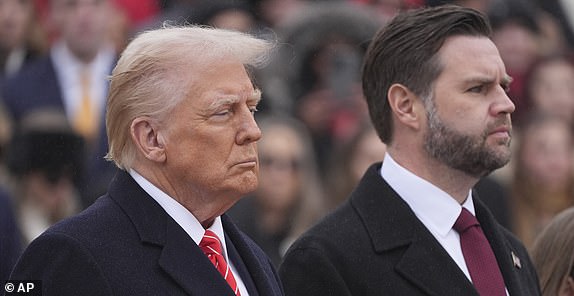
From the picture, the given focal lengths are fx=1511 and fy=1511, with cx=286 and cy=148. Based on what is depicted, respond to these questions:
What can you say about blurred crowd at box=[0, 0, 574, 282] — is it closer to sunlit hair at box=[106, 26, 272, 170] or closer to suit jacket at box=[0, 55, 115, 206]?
suit jacket at box=[0, 55, 115, 206]

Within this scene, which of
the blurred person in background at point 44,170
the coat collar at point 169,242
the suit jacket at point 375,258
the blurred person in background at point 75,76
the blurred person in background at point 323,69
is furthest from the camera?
the blurred person in background at point 323,69

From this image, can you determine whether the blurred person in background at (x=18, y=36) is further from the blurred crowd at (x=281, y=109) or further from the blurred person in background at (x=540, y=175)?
the blurred person in background at (x=540, y=175)

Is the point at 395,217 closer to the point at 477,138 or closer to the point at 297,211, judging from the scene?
the point at 477,138

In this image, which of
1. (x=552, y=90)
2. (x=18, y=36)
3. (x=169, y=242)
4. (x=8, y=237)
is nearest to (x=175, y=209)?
(x=169, y=242)

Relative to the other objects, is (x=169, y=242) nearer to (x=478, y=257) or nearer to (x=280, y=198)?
(x=478, y=257)

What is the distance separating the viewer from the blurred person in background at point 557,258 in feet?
18.1

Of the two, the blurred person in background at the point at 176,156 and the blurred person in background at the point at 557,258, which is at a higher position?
the blurred person in background at the point at 176,156

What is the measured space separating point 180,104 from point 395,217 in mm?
1108

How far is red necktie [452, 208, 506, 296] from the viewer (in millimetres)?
4996

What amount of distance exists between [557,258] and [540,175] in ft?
9.18

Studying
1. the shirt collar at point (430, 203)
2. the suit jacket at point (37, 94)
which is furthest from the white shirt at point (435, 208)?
the suit jacket at point (37, 94)

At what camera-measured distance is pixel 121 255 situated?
4121 millimetres

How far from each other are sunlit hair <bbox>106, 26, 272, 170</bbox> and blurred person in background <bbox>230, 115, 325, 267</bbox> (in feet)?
10.5

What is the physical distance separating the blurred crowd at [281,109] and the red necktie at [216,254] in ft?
6.87
